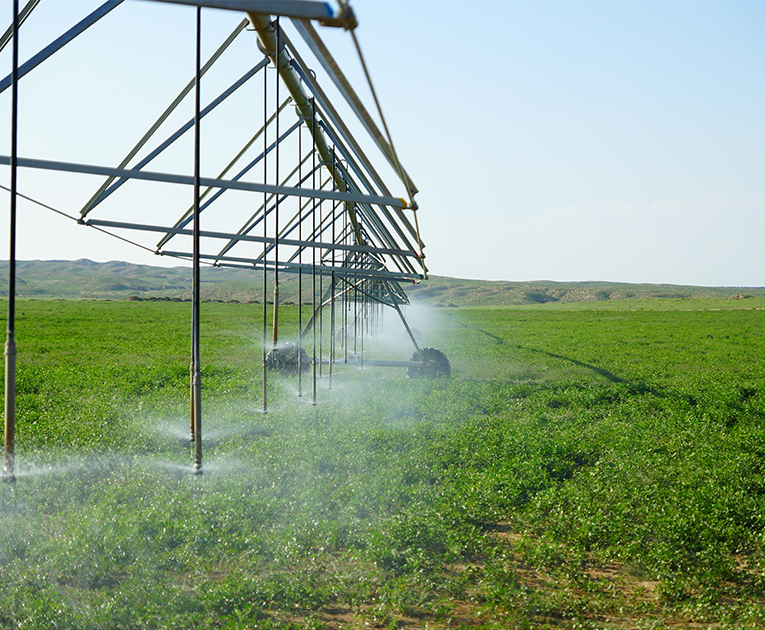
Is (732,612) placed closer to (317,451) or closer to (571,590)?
(571,590)

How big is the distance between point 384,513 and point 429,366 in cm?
929

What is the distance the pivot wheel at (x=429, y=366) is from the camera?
15.8m

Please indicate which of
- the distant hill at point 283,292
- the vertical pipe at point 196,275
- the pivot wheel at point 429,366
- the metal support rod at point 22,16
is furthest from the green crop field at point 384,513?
the distant hill at point 283,292

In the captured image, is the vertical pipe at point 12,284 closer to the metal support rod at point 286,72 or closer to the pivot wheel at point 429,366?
the metal support rod at point 286,72

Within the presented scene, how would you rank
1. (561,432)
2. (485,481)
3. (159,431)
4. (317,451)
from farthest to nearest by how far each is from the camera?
(561,432), (159,431), (317,451), (485,481)

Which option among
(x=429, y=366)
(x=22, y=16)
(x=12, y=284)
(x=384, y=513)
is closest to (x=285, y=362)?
(x=429, y=366)

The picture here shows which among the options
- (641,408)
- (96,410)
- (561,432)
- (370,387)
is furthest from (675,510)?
(96,410)

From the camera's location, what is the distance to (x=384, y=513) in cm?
664

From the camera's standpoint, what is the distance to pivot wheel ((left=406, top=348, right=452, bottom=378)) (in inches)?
621

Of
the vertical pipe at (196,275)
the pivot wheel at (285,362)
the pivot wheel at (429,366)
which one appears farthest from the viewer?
the pivot wheel at (429,366)

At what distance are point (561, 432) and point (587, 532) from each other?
13.5 ft

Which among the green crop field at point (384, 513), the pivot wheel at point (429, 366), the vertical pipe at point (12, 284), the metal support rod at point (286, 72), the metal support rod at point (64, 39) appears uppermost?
the metal support rod at point (286, 72)

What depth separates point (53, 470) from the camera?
7.55 m

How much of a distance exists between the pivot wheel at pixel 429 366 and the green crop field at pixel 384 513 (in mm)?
2735
